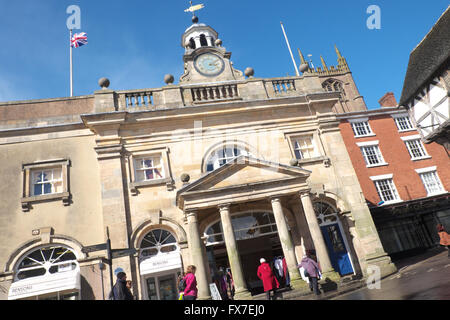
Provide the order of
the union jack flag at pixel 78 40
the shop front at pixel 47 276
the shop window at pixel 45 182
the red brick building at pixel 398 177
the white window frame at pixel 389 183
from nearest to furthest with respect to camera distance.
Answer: the shop front at pixel 47 276 → the shop window at pixel 45 182 → the union jack flag at pixel 78 40 → the red brick building at pixel 398 177 → the white window frame at pixel 389 183

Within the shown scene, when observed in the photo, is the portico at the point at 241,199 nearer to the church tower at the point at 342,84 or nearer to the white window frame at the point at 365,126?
the white window frame at the point at 365,126

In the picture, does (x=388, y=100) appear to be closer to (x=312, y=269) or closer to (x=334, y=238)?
(x=334, y=238)

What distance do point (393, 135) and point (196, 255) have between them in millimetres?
20797

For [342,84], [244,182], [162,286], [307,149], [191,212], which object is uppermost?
[342,84]

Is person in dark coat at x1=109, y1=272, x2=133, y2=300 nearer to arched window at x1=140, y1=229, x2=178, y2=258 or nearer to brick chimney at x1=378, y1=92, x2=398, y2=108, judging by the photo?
arched window at x1=140, y1=229, x2=178, y2=258

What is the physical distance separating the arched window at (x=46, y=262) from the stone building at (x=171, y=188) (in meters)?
0.05

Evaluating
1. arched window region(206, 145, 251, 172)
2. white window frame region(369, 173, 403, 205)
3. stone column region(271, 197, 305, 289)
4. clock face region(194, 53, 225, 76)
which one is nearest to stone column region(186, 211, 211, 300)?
stone column region(271, 197, 305, 289)

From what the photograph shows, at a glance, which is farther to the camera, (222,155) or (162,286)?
(222,155)

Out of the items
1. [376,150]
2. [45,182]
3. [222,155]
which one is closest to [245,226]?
[222,155]

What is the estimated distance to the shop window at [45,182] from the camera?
1188 cm

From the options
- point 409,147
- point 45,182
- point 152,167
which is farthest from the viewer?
point 409,147

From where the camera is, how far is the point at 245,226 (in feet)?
42.3

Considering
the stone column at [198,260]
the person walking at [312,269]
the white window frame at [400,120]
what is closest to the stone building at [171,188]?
the stone column at [198,260]

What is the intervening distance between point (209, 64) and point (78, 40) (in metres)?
7.70
